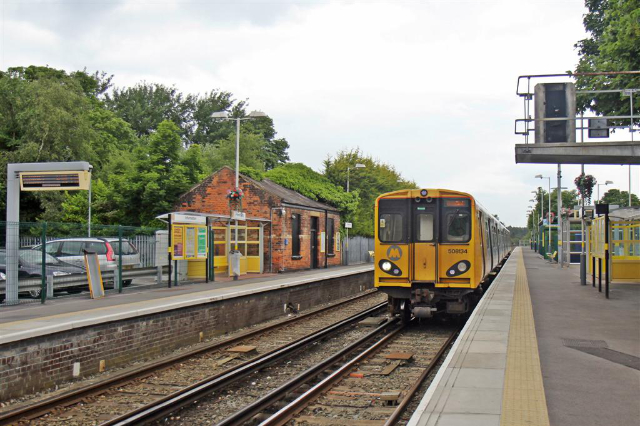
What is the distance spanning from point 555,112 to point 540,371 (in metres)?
8.08

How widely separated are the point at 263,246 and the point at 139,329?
1567 cm

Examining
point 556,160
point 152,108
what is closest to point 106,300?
point 556,160

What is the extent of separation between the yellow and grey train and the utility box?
93.4 inches

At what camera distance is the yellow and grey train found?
13312 mm

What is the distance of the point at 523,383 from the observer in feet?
22.9

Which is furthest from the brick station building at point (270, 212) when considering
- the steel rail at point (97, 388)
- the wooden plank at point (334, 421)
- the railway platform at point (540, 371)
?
the wooden plank at point (334, 421)

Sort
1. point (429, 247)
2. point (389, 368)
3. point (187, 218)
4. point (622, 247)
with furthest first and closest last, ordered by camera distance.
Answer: point (622, 247) < point (187, 218) < point (429, 247) < point (389, 368)

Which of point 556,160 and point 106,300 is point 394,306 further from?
point 106,300

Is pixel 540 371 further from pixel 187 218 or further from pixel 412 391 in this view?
pixel 187 218

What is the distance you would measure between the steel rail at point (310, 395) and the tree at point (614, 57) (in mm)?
9521

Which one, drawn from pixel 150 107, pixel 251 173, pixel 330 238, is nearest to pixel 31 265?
pixel 251 173

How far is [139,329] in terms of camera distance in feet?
35.7

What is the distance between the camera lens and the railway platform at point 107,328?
8469 mm

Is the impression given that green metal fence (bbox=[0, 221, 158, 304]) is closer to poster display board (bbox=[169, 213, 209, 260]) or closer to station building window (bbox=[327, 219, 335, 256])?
poster display board (bbox=[169, 213, 209, 260])
